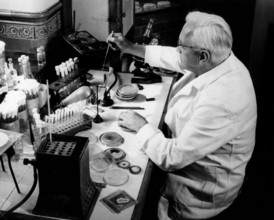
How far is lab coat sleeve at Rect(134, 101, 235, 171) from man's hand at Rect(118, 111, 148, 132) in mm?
305

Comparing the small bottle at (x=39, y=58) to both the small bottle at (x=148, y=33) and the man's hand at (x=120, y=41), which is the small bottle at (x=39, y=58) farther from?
the small bottle at (x=148, y=33)

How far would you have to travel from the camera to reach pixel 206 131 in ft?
6.70

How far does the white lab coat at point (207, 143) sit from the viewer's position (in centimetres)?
206

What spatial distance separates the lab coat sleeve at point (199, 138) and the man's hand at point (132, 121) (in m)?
0.31

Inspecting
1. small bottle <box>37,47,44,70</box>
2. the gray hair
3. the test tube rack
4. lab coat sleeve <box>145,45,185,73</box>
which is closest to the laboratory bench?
the test tube rack

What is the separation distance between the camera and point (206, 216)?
2.33 m

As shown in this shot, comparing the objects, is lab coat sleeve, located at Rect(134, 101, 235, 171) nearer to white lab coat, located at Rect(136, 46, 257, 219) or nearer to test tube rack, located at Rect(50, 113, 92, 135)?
white lab coat, located at Rect(136, 46, 257, 219)

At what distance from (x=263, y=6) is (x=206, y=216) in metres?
3.46

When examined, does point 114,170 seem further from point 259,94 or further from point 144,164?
point 259,94

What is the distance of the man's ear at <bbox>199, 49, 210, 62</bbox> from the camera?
2.12 meters

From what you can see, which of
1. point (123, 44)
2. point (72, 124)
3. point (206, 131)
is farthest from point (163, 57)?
point (206, 131)

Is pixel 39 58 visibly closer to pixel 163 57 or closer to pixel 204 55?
pixel 163 57

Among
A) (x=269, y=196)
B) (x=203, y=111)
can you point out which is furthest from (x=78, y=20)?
(x=269, y=196)

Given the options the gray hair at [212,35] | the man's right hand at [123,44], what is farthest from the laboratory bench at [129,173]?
the gray hair at [212,35]
